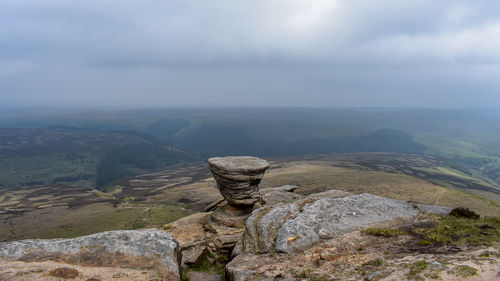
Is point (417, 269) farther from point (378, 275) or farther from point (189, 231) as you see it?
point (189, 231)

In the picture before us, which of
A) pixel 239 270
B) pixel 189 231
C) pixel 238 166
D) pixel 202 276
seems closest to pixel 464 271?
pixel 239 270

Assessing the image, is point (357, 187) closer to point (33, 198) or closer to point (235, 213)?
point (235, 213)

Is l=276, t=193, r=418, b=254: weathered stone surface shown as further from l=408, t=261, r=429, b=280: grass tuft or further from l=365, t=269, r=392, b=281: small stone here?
l=408, t=261, r=429, b=280: grass tuft

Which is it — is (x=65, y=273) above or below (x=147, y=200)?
above

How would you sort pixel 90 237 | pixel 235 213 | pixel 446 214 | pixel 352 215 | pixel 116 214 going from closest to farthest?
1. pixel 90 237
2. pixel 352 215
3. pixel 446 214
4. pixel 235 213
5. pixel 116 214

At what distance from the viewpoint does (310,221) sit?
→ 2211cm

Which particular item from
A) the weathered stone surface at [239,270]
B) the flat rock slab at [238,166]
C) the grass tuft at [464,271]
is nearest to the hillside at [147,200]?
the flat rock slab at [238,166]

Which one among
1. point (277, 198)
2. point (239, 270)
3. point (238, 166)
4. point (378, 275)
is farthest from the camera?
point (277, 198)

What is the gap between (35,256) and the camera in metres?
17.2

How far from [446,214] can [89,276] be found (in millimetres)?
33197

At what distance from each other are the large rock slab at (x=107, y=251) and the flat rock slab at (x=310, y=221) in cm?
705

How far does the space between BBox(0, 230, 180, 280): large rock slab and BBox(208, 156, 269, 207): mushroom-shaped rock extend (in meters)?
13.8

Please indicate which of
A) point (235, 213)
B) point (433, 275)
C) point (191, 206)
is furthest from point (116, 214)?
point (433, 275)

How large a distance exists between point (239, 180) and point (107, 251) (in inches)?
691
